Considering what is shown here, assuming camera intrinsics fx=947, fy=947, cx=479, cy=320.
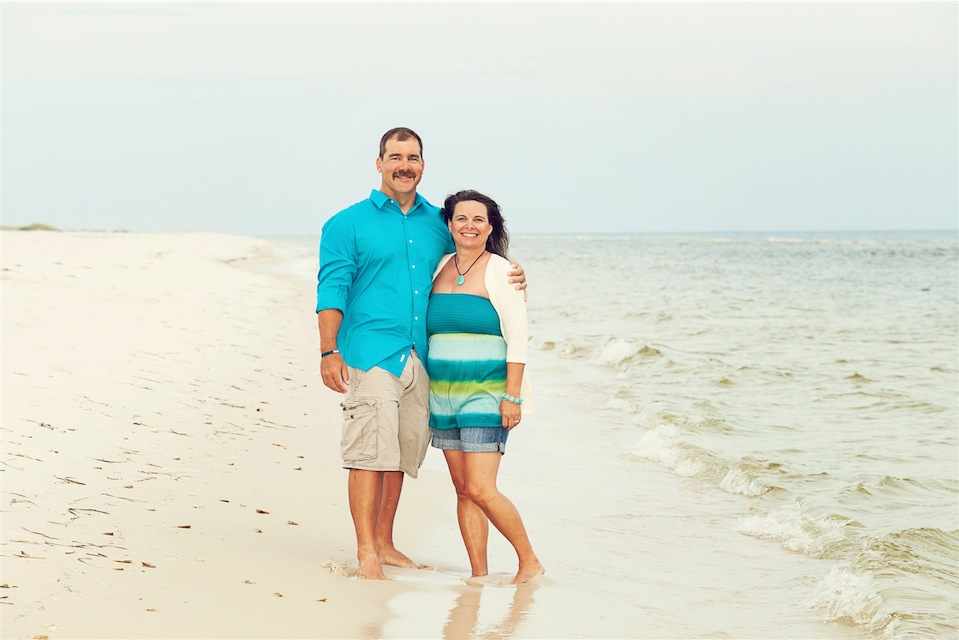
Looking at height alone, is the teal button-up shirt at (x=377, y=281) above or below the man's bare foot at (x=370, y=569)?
above

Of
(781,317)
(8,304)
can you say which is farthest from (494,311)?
(781,317)

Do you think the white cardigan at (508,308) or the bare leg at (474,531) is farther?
the bare leg at (474,531)

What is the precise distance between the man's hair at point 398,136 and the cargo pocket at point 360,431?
48.9 inches

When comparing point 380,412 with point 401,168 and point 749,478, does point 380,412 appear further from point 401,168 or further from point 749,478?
point 749,478

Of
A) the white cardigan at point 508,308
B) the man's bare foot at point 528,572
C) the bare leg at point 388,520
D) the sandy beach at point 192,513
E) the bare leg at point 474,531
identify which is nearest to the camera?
the sandy beach at point 192,513

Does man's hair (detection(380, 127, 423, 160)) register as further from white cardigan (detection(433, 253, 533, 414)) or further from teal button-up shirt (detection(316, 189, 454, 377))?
white cardigan (detection(433, 253, 533, 414))

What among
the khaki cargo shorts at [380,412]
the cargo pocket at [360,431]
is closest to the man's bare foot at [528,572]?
the khaki cargo shorts at [380,412]

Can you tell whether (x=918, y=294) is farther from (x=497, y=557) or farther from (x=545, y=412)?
(x=497, y=557)

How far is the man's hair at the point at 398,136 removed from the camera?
4660 millimetres

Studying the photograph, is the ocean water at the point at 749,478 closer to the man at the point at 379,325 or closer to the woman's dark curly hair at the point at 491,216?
the man at the point at 379,325

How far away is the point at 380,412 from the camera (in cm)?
448

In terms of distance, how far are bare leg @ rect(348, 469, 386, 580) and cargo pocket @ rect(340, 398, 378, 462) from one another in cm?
10

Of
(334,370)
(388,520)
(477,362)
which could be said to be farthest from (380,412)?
(388,520)

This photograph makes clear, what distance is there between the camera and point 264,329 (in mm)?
13078
